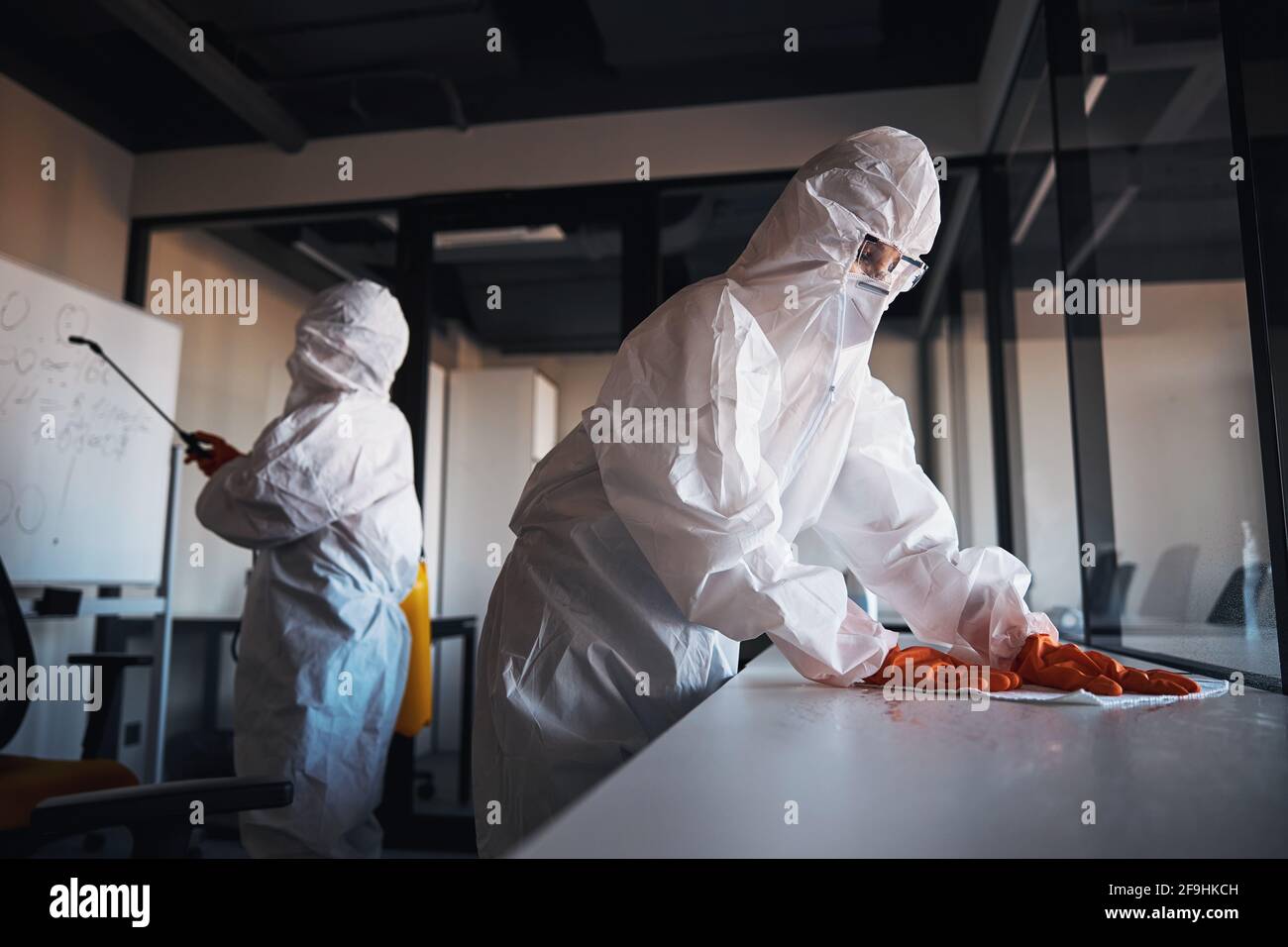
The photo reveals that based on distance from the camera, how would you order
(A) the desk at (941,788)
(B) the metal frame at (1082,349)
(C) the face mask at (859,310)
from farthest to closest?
(B) the metal frame at (1082,349) → (C) the face mask at (859,310) → (A) the desk at (941,788)

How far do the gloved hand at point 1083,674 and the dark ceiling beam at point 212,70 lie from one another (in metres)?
2.52

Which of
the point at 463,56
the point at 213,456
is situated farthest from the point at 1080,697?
the point at 463,56

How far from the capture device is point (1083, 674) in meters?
1.02

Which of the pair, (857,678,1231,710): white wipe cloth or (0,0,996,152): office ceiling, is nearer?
(857,678,1231,710): white wipe cloth

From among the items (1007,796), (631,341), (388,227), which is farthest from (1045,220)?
(388,227)

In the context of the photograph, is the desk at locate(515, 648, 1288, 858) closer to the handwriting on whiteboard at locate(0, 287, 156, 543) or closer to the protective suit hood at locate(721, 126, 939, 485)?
the protective suit hood at locate(721, 126, 939, 485)

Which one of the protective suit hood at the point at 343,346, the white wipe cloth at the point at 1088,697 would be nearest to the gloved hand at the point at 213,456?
the protective suit hood at the point at 343,346

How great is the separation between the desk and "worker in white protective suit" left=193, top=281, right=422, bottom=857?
4.59ft

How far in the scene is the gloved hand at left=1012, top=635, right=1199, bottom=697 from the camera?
999 millimetres

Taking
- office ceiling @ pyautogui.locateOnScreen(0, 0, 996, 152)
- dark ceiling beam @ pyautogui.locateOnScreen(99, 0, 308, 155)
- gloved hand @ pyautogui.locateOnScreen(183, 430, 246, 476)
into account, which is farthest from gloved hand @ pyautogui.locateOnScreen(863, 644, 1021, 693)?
dark ceiling beam @ pyautogui.locateOnScreen(99, 0, 308, 155)

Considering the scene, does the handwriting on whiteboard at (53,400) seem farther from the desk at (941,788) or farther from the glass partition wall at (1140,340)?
the glass partition wall at (1140,340)

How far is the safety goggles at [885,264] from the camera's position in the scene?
1215 mm

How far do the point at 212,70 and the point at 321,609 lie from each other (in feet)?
5.32
